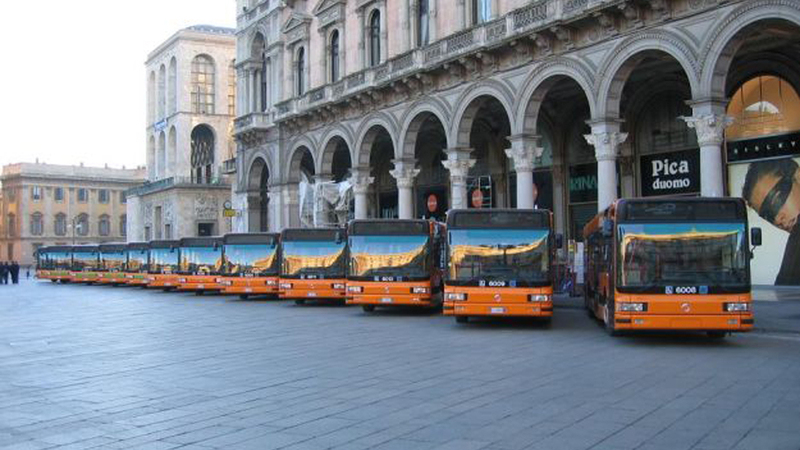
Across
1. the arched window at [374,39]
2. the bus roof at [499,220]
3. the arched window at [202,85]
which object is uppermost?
the arched window at [202,85]

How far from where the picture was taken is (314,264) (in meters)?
24.4

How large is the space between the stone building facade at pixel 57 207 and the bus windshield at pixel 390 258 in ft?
303

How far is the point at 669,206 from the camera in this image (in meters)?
13.4

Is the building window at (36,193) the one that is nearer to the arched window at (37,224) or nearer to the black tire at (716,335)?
the arched window at (37,224)

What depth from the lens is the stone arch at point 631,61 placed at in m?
19.7

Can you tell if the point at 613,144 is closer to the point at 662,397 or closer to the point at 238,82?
the point at 662,397

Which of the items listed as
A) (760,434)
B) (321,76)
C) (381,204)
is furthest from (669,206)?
(381,204)

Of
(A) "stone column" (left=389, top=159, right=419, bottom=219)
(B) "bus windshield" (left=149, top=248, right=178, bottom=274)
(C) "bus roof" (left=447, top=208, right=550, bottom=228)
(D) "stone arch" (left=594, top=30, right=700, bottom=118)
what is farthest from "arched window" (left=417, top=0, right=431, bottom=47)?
(C) "bus roof" (left=447, top=208, right=550, bottom=228)

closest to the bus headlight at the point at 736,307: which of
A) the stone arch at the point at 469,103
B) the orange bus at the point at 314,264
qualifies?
the orange bus at the point at 314,264

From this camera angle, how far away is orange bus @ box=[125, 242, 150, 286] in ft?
130

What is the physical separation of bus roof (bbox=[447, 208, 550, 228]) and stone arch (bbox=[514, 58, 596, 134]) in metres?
7.17

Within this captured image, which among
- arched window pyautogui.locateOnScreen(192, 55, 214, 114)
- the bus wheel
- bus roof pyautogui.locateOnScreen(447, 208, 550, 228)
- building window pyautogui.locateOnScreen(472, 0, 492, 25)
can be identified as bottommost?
the bus wheel

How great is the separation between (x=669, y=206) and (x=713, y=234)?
2.65ft

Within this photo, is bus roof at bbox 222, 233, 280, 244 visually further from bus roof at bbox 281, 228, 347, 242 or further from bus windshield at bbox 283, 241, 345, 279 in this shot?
bus windshield at bbox 283, 241, 345, 279
